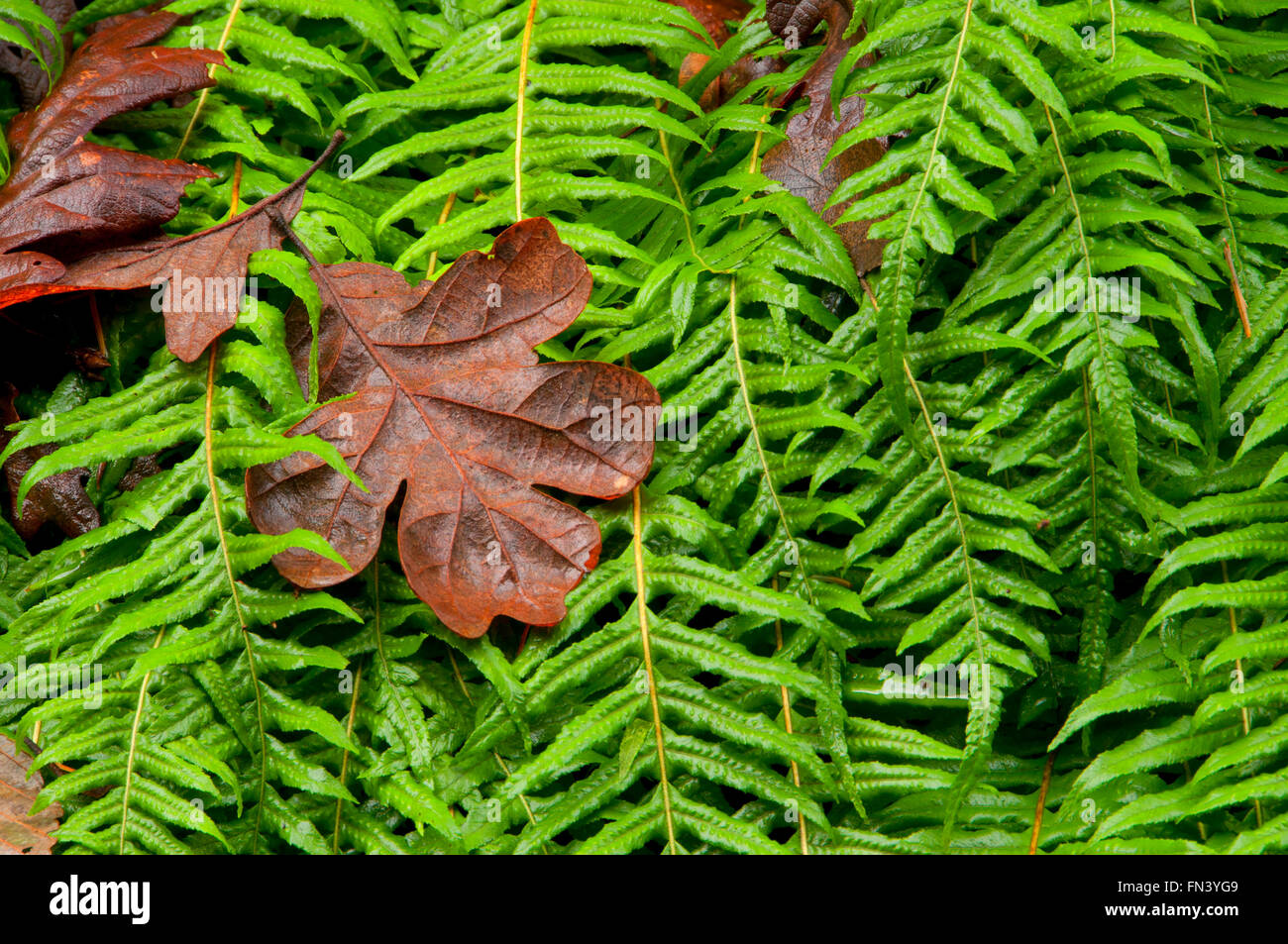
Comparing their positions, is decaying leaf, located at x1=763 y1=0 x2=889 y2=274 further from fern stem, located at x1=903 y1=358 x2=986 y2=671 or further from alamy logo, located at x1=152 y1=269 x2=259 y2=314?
alamy logo, located at x1=152 y1=269 x2=259 y2=314

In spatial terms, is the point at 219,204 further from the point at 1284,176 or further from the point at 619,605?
the point at 1284,176

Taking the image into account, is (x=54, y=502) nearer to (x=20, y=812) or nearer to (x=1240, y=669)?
(x=20, y=812)

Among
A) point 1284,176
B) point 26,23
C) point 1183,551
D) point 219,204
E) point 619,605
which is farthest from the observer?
point 26,23

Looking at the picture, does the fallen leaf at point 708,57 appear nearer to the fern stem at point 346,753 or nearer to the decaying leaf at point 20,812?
the fern stem at point 346,753

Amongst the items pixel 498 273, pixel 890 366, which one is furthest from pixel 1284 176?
pixel 498 273

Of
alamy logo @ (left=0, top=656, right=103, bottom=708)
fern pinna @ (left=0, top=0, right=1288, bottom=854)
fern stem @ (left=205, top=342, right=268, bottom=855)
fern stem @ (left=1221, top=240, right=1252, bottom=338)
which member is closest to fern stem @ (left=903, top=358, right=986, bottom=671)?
fern pinna @ (left=0, top=0, right=1288, bottom=854)
